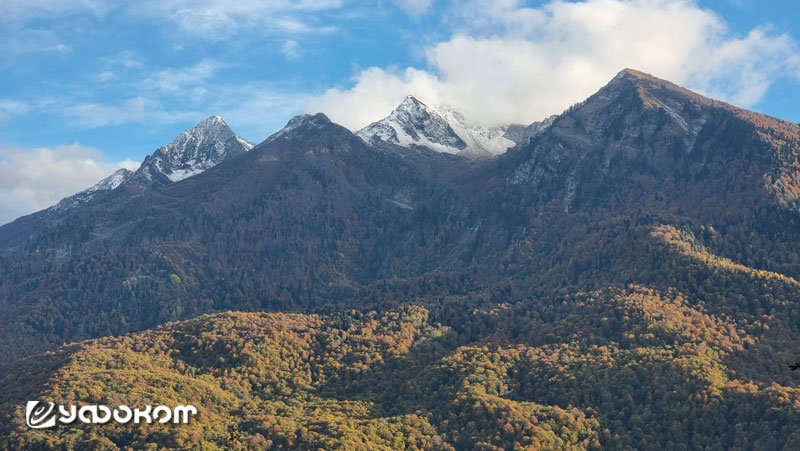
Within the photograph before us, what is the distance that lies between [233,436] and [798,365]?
56224 millimetres

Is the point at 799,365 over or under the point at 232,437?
over

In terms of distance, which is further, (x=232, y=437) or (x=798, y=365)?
(x=232, y=437)

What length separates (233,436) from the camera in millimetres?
86062

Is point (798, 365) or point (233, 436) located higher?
point (798, 365)

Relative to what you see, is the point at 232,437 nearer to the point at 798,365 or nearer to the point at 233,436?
the point at 233,436

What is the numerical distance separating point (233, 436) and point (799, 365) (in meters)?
56.3

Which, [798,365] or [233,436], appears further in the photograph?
[233,436]

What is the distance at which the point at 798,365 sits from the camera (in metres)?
63.3

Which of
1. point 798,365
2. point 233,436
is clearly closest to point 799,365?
point 798,365

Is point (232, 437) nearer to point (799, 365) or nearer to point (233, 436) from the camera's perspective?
point (233, 436)

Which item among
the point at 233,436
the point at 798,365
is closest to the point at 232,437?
the point at 233,436

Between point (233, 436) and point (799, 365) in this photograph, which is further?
point (233, 436)

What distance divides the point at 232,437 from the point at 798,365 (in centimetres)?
5647

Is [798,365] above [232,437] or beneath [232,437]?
above
